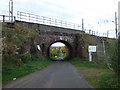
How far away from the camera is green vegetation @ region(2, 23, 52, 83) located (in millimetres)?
15031

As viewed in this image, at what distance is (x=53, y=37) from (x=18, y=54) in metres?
11.4

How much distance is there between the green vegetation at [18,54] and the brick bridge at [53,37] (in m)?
1.16

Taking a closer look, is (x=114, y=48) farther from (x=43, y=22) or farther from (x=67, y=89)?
(x=43, y=22)

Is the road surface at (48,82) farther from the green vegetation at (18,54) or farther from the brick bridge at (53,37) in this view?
the brick bridge at (53,37)

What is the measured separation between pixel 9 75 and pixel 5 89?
4.24m

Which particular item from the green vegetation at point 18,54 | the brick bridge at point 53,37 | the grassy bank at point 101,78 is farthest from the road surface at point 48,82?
the brick bridge at point 53,37

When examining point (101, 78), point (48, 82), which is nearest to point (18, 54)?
point (48, 82)

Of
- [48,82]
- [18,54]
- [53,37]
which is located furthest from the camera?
[53,37]

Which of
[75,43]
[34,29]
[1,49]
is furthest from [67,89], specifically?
[75,43]

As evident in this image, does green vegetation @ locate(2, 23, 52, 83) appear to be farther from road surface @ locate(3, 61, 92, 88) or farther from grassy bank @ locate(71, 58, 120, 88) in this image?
grassy bank @ locate(71, 58, 120, 88)

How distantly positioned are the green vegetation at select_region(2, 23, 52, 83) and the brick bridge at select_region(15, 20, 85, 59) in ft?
3.82

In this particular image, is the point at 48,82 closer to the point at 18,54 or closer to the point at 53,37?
the point at 18,54

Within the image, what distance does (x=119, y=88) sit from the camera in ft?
30.9

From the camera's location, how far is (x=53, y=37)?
101ft
